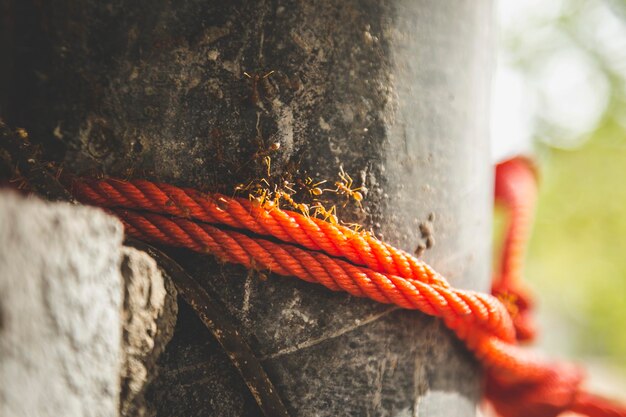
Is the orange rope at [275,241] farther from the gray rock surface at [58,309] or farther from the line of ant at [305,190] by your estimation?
the gray rock surface at [58,309]

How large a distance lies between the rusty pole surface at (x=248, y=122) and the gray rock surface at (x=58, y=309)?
19 centimetres

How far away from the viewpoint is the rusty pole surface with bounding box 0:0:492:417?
34.8 inches

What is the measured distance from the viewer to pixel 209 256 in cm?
91

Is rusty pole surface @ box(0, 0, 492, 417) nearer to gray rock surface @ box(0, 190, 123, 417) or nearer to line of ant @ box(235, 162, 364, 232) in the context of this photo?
line of ant @ box(235, 162, 364, 232)

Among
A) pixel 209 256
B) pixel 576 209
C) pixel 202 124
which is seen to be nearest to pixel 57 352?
pixel 209 256

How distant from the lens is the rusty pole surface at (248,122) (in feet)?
2.90

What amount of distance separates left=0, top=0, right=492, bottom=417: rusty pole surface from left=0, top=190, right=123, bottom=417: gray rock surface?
0.19 m

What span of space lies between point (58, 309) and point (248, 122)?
1.39ft

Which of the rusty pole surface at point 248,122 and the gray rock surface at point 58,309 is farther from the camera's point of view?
the rusty pole surface at point 248,122

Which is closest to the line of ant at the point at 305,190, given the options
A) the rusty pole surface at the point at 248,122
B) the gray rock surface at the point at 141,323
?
the rusty pole surface at the point at 248,122

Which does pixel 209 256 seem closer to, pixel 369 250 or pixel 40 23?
pixel 369 250

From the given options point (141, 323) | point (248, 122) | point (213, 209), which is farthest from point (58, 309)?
point (248, 122)

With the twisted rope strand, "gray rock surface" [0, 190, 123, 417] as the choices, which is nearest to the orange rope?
the twisted rope strand

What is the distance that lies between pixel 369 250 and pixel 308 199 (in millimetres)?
137
